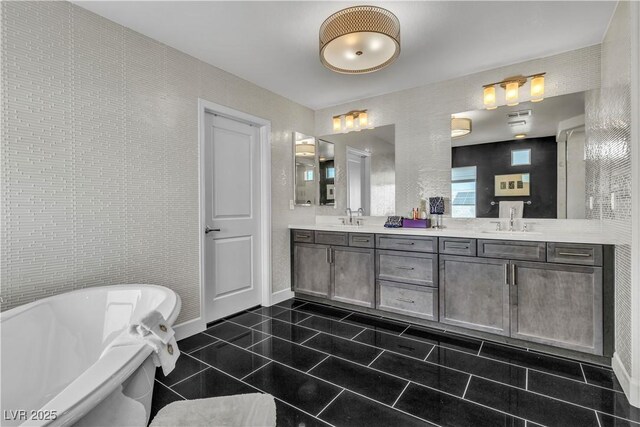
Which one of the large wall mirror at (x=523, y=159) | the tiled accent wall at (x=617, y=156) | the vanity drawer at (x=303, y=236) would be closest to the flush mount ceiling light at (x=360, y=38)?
the tiled accent wall at (x=617, y=156)

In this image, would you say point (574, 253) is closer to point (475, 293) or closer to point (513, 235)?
point (513, 235)

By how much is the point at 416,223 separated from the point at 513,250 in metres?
1.01

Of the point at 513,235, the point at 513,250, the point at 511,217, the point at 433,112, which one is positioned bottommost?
the point at 513,250

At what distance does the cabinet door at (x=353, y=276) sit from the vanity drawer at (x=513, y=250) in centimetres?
104

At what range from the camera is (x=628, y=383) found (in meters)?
1.86

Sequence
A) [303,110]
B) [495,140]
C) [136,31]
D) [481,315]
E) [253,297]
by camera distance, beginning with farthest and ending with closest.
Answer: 1. [303,110]
2. [253,297]
3. [495,140]
4. [481,315]
5. [136,31]

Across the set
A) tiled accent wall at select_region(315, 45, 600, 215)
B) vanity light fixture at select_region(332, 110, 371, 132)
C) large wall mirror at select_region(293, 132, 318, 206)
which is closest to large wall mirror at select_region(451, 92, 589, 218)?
tiled accent wall at select_region(315, 45, 600, 215)

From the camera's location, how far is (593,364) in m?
2.28

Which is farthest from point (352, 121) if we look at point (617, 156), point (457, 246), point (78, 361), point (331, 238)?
point (78, 361)

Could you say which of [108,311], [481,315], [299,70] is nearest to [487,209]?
[481,315]

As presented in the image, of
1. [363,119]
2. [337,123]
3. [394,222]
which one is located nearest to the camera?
[394,222]

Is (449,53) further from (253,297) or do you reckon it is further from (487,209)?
(253,297)

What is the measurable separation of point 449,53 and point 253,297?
316 centimetres

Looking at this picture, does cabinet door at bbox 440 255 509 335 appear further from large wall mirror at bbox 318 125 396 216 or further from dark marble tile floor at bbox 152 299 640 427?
large wall mirror at bbox 318 125 396 216
